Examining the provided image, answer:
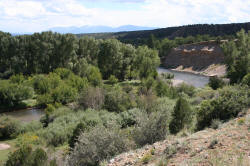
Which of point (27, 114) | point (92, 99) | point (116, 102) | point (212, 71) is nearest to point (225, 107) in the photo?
point (116, 102)

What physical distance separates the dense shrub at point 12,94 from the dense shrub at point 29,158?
25.9m

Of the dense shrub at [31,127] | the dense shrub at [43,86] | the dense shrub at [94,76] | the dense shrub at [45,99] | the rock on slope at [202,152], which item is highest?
the rock on slope at [202,152]

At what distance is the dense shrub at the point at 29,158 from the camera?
13.0 meters

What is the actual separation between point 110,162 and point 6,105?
33649 millimetres

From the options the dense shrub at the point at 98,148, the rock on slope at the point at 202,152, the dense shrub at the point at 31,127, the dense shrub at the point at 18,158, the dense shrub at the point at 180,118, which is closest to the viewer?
the rock on slope at the point at 202,152

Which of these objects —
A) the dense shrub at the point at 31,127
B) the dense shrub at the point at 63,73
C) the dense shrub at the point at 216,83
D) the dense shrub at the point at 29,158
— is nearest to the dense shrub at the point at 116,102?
the dense shrub at the point at 31,127

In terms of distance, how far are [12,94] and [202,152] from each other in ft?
115

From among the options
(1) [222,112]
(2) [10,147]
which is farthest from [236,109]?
(2) [10,147]

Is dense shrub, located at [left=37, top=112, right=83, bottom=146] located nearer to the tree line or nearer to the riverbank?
the tree line

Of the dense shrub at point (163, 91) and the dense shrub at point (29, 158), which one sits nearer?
the dense shrub at point (29, 158)

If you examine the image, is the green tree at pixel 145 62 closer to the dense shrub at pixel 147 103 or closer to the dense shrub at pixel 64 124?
the dense shrub at pixel 147 103

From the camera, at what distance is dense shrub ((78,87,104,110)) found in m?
30.3

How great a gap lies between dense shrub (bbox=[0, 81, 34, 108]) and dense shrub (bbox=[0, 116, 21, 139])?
1243cm

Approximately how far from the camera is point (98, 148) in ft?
39.5
